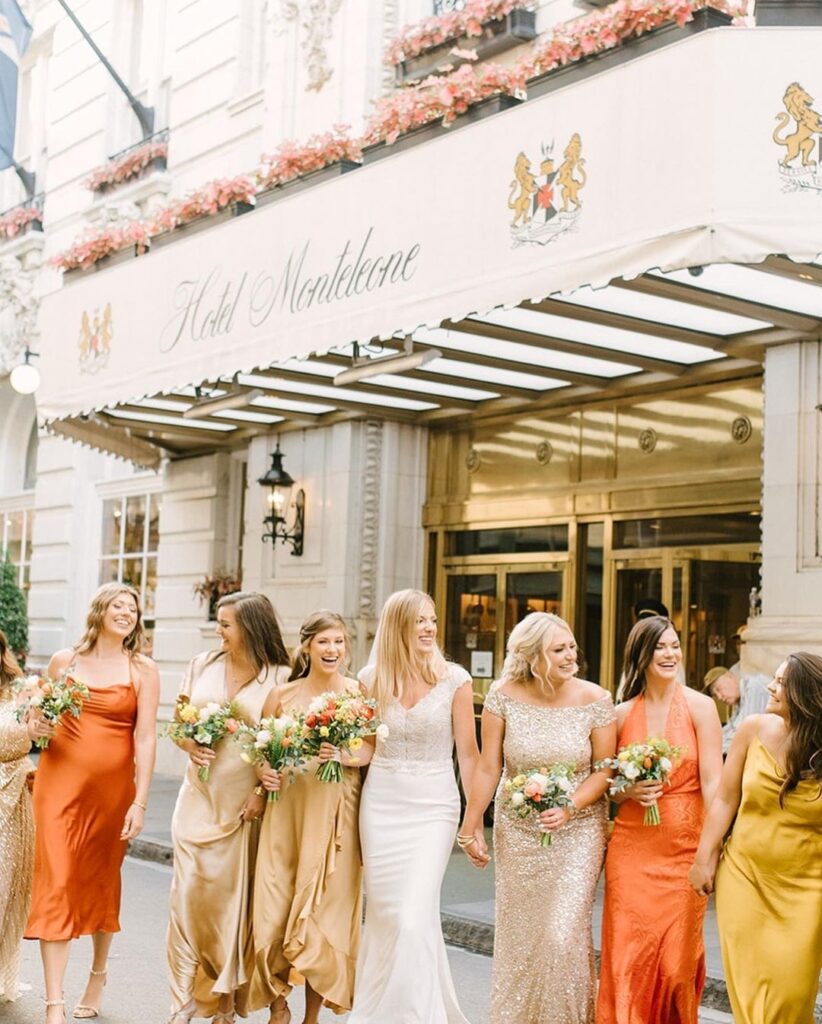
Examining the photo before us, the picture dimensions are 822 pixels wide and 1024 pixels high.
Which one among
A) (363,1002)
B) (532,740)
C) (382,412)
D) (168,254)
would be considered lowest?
(363,1002)

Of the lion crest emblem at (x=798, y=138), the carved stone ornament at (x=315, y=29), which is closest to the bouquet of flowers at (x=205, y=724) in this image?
the lion crest emblem at (x=798, y=138)

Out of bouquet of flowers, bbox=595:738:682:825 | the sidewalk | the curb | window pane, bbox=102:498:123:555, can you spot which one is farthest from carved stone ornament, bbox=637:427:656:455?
→ window pane, bbox=102:498:123:555

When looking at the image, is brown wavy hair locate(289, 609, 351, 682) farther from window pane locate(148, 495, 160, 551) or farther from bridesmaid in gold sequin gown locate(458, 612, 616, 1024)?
window pane locate(148, 495, 160, 551)

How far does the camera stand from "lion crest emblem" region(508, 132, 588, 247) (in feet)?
30.6

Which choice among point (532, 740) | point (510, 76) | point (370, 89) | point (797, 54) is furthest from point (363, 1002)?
point (370, 89)

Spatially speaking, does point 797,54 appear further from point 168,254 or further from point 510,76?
point 168,254

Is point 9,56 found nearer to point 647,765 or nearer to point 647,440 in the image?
point 647,440

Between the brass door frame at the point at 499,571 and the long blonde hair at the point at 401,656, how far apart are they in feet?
25.6

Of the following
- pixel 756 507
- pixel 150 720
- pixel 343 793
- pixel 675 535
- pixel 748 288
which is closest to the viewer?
pixel 343 793

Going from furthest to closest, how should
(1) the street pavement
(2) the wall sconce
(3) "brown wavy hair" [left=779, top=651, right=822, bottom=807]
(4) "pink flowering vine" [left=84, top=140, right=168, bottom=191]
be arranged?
(4) "pink flowering vine" [left=84, top=140, right=168, bottom=191] → (2) the wall sconce → (1) the street pavement → (3) "brown wavy hair" [left=779, top=651, right=822, bottom=807]

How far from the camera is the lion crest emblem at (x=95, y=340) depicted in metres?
14.2

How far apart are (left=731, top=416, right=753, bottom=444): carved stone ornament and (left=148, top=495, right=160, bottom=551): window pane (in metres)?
9.69

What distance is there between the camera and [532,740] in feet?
21.5

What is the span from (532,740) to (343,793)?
104cm
